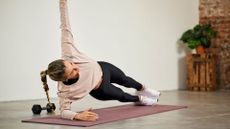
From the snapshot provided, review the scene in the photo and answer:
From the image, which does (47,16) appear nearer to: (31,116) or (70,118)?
(31,116)

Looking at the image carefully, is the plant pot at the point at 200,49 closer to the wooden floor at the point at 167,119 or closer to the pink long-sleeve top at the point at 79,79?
the wooden floor at the point at 167,119

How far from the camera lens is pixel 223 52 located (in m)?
7.91

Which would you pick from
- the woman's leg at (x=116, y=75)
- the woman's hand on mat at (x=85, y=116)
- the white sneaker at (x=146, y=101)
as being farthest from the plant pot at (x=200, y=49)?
the woman's hand on mat at (x=85, y=116)

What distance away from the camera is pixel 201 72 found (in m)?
7.66

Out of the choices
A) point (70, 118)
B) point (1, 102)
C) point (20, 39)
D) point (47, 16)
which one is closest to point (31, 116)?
point (70, 118)

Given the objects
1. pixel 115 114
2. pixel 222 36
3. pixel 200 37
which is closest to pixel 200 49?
pixel 200 37

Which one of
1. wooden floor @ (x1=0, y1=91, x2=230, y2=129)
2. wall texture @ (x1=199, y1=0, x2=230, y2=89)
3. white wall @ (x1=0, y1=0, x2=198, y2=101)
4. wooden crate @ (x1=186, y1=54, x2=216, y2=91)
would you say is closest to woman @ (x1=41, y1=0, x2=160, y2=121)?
wooden floor @ (x1=0, y1=91, x2=230, y2=129)

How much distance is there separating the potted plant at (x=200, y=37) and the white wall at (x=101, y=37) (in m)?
0.36

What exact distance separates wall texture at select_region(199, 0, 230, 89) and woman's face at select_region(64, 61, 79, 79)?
4.68 metres

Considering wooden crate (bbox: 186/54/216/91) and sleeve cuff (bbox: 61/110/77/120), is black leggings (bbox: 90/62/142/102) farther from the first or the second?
wooden crate (bbox: 186/54/216/91)

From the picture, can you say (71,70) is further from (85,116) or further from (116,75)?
(116,75)

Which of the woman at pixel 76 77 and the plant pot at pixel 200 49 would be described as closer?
the woman at pixel 76 77

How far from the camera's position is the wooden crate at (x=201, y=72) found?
299 inches

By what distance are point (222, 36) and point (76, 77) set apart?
4.74 m
